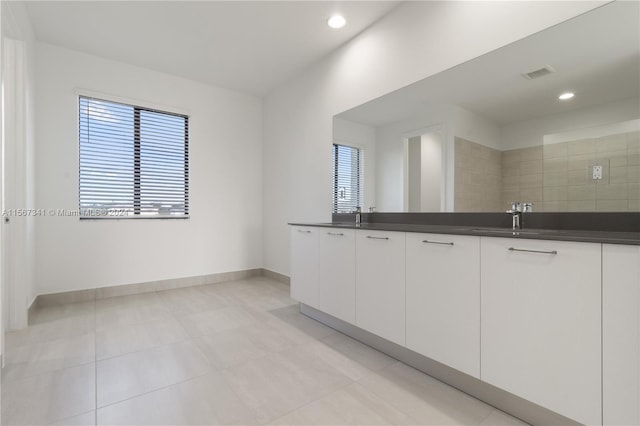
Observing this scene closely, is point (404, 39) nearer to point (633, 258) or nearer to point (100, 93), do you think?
point (633, 258)

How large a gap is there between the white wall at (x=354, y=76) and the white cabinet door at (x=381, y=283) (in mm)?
1280

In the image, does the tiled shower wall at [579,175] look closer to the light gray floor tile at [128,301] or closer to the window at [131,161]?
the light gray floor tile at [128,301]

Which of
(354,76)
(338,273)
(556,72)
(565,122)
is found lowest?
(338,273)

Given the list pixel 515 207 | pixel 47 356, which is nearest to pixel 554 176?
pixel 515 207

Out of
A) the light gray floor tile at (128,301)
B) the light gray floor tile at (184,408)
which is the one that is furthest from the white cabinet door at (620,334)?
the light gray floor tile at (128,301)

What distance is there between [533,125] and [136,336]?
3.29 metres

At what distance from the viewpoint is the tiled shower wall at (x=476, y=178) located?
1993 mm

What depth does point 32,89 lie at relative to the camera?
288cm

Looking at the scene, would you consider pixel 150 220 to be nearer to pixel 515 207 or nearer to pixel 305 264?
pixel 305 264

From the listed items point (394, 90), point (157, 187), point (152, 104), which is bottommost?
point (157, 187)

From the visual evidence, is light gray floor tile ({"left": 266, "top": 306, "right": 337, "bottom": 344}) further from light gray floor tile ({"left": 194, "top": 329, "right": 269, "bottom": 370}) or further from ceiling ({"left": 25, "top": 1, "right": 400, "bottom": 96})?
ceiling ({"left": 25, "top": 1, "right": 400, "bottom": 96})

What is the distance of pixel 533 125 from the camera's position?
1.85 metres

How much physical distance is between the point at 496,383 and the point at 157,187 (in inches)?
155

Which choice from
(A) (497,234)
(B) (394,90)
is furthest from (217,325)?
(B) (394,90)
